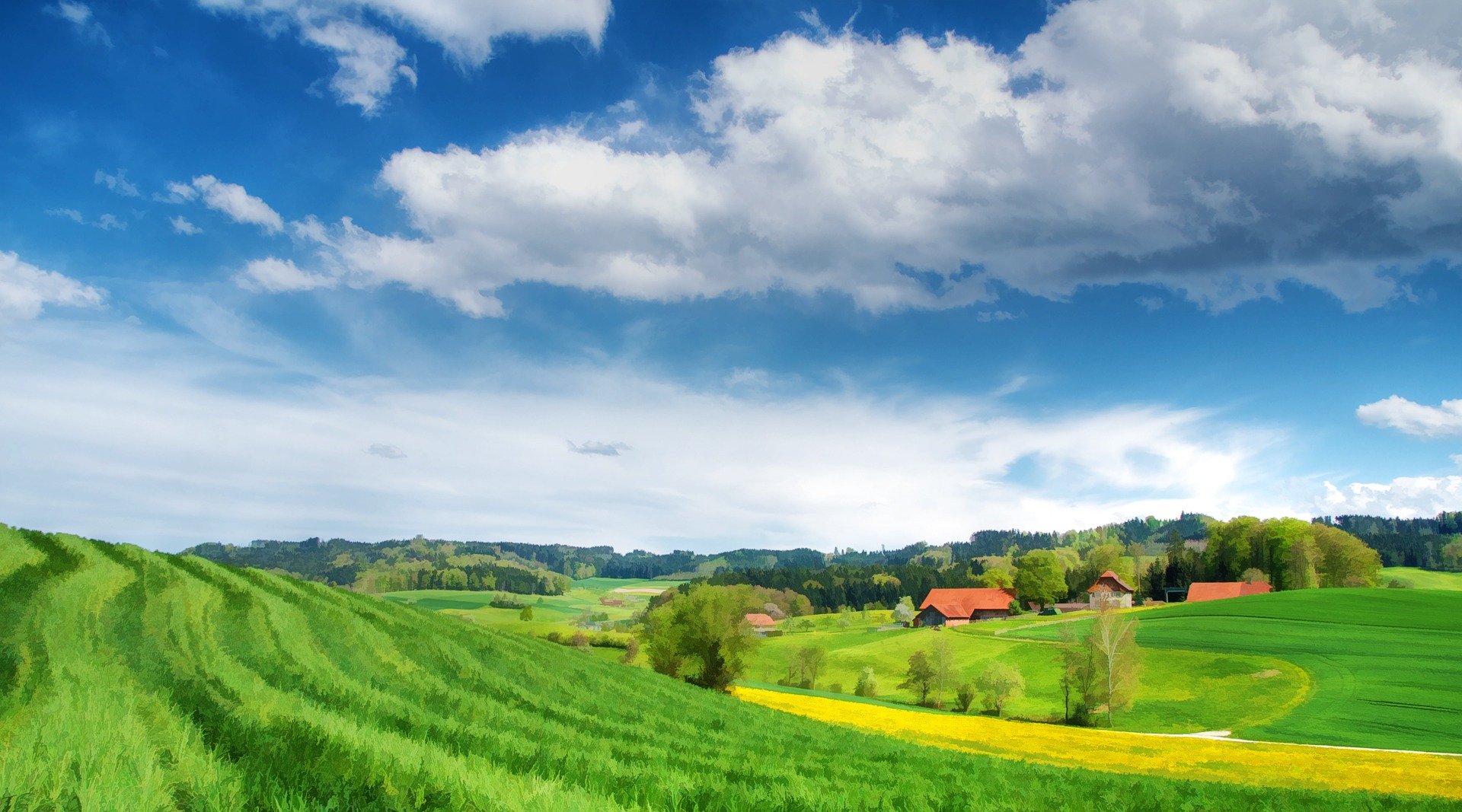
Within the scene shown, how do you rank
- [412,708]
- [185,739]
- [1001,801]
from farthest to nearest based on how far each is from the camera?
[412,708] → [1001,801] → [185,739]

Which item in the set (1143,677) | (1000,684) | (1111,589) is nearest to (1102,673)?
(1000,684)

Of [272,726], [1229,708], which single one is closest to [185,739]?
[272,726]

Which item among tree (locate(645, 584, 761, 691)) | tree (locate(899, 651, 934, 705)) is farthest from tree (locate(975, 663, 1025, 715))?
tree (locate(645, 584, 761, 691))

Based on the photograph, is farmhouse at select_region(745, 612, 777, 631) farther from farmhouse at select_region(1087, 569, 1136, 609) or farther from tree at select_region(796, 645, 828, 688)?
farmhouse at select_region(1087, 569, 1136, 609)

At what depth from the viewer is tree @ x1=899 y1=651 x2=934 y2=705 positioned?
75.1 metres

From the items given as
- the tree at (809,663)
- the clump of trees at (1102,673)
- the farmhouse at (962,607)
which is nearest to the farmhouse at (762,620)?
the farmhouse at (962,607)

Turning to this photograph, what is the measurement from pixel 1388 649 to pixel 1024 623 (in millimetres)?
54135

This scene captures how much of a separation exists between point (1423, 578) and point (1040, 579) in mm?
102458

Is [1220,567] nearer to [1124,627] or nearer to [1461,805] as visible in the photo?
[1124,627]

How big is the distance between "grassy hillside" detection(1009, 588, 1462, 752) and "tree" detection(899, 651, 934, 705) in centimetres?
2691

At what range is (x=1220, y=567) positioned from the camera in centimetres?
15225

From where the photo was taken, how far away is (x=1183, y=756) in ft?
115

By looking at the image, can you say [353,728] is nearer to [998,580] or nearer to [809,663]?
[809,663]

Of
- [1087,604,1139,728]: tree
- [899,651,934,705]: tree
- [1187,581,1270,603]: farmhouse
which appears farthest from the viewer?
[1187,581,1270,603]: farmhouse
